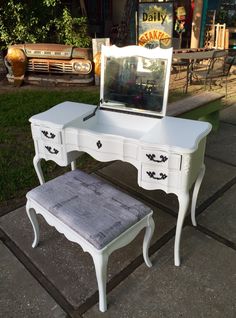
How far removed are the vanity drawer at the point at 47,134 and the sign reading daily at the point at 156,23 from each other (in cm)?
678

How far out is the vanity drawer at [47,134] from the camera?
2691mm

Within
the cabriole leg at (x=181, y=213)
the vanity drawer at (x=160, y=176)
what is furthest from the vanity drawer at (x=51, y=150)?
the cabriole leg at (x=181, y=213)

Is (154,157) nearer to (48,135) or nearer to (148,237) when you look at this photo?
(148,237)

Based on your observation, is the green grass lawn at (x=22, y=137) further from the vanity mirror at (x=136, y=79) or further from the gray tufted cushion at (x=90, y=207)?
the vanity mirror at (x=136, y=79)

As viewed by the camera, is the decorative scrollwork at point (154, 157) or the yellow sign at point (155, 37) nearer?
the decorative scrollwork at point (154, 157)

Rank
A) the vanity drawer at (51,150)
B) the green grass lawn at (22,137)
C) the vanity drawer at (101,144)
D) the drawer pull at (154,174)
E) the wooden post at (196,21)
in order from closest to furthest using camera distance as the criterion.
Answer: the drawer pull at (154,174)
the vanity drawer at (101,144)
the vanity drawer at (51,150)
the green grass lawn at (22,137)
the wooden post at (196,21)

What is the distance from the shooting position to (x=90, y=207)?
7.36ft

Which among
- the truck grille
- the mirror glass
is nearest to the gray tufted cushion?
the mirror glass

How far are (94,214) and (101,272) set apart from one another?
39cm

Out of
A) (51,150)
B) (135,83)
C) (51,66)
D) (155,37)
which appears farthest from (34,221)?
(155,37)

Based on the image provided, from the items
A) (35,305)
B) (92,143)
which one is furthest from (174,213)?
(35,305)

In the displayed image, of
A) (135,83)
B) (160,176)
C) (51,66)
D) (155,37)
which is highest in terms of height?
(155,37)

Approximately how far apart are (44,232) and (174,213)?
136cm

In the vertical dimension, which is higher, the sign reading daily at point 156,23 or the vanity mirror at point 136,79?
the sign reading daily at point 156,23
